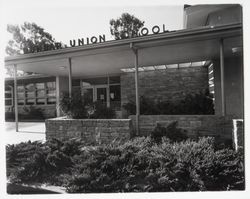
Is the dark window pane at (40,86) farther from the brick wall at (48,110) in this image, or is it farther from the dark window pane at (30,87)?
the brick wall at (48,110)

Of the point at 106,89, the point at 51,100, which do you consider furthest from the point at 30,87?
the point at 106,89

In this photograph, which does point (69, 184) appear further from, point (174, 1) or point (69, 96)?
point (174, 1)

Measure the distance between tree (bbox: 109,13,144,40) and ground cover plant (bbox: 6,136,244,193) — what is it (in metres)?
24.0

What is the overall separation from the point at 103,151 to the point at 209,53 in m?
5.54

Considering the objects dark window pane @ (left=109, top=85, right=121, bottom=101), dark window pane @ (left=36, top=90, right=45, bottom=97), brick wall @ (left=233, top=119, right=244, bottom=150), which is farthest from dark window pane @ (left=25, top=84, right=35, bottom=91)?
brick wall @ (left=233, top=119, right=244, bottom=150)

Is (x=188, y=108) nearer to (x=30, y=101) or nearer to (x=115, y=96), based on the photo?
(x=115, y=96)

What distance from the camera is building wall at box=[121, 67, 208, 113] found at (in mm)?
10656

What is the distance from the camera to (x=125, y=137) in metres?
5.88

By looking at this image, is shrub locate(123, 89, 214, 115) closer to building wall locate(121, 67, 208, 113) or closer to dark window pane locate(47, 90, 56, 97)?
building wall locate(121, 67, 208, 113)

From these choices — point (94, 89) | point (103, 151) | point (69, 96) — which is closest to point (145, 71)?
point (94, 89)

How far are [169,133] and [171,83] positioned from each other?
5669 mm

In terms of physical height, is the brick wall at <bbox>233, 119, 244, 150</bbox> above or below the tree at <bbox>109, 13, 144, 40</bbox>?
below

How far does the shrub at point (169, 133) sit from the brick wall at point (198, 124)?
A: 21 centimetres

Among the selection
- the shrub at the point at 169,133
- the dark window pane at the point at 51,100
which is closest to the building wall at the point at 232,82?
the shrub at the point at 169,133
